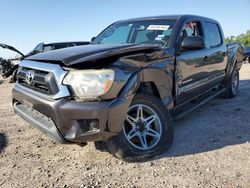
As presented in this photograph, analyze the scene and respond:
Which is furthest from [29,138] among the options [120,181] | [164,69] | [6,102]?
[6,102]

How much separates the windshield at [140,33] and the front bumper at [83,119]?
1539 mm

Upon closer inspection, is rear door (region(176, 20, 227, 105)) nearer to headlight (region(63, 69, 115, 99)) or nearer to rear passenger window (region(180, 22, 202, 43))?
rear passenger window (region(180, 22, 202, 43))

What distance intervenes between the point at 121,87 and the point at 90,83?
351mm

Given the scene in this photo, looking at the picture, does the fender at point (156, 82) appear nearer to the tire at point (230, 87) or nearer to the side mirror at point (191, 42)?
→ the side mirror at point (191, 42)

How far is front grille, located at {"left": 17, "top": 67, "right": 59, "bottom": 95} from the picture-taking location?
3.25 m

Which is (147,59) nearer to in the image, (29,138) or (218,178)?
(218,178)

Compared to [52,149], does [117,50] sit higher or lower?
higher

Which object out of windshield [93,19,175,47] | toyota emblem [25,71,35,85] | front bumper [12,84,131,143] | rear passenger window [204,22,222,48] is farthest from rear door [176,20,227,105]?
toyota emblem [25,71,35,85]

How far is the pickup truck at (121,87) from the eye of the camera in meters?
3.14

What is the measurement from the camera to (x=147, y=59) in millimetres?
3703

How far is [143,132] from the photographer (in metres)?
3.79

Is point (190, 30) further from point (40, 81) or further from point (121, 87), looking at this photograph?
point (40, 81)

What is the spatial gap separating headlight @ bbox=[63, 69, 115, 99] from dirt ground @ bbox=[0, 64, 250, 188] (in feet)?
3.02

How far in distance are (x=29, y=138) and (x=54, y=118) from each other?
1.60m
